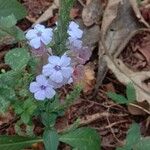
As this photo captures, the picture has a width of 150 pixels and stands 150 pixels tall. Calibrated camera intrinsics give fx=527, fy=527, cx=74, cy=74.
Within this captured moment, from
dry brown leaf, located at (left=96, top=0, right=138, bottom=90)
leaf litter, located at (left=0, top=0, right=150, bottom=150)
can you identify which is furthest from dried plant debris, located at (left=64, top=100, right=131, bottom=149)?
dry brown leaf, located at (left=96, top=0, right=138, bottom=90)

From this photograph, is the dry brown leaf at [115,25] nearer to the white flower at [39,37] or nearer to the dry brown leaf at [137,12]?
the dry brown leaf at [137,12]

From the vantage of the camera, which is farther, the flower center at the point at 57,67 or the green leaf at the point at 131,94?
the green leaf at the point at 131,94

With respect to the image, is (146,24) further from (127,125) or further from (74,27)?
(74,27)

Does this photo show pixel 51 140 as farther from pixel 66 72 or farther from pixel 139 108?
pixel 139 108

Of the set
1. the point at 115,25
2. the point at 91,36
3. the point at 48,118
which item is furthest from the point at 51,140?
the point at 115,25

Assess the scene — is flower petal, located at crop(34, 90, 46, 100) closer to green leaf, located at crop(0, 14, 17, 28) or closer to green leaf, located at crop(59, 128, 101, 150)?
green leaf, located at crop(0, 14, 17, 28)

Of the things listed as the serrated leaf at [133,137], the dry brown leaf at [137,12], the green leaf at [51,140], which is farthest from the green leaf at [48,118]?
the dry brown leaf at [137,12]
